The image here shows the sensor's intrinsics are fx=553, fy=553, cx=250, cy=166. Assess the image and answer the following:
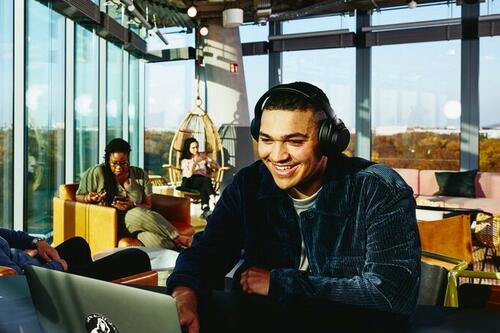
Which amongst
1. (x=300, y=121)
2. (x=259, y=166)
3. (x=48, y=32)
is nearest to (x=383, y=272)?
(x=300, y=121)

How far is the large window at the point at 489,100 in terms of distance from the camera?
9.60 meters

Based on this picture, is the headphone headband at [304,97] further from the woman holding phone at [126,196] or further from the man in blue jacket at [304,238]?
the woman holding phone at [126,196]

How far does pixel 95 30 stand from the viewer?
8859 mm

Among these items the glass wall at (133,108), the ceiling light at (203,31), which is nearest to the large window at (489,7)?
the ceiling light at (203,31)

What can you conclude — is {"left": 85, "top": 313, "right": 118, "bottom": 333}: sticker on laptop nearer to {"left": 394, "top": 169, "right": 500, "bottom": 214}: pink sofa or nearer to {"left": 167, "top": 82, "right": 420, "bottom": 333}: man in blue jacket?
{"left": 167, "top": 82, "right": 420, "bottom": 333}: man in blue jacket

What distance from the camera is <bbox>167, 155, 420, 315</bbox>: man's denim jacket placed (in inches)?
52.8

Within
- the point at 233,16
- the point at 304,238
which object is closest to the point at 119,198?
the point at 304,238

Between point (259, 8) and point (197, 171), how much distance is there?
306cm

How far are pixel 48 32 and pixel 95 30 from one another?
1.77 m

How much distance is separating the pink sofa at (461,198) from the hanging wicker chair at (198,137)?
3463 millimetres

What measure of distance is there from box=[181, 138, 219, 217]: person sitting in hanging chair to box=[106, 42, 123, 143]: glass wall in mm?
1472

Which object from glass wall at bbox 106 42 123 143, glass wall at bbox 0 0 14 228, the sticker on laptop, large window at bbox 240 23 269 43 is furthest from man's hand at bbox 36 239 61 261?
large window at bbox 240 23 269 43

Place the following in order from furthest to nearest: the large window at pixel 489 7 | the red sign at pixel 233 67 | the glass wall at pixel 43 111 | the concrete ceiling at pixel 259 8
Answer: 1. the red sign at pixel 233 67
2. the concrete ceiling at pixel 259 8
3. the large window at pixel 489 7
4. the glass wall at pixel 43 111

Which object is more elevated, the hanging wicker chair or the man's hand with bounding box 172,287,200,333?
the hanging wicker chair
